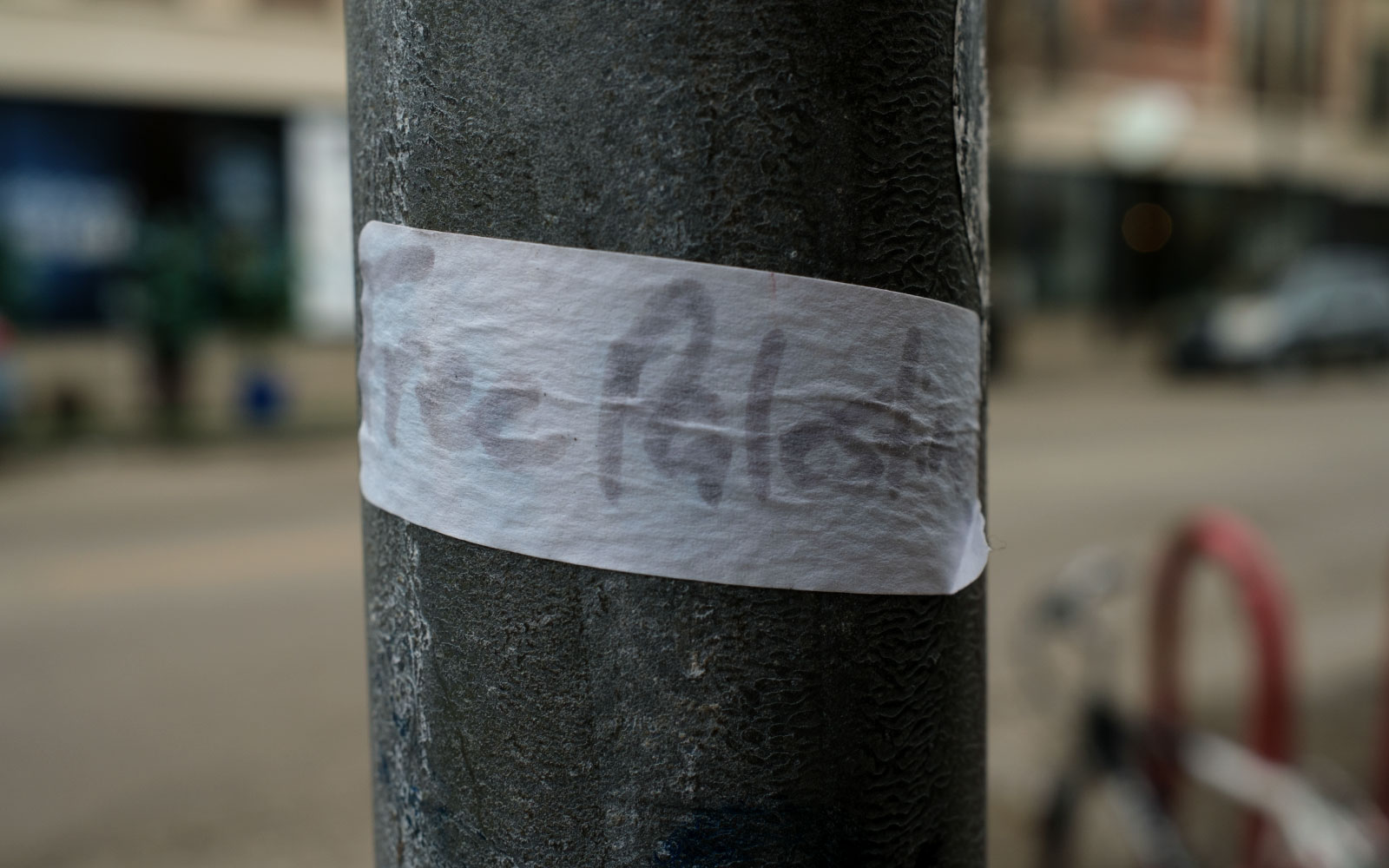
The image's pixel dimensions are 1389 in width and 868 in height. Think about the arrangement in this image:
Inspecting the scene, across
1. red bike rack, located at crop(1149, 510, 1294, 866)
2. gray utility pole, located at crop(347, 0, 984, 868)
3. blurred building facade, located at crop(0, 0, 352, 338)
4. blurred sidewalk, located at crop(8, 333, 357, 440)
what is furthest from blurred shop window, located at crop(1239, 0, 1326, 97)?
gray utility pole, located at crop(347, 0, 984, 868)

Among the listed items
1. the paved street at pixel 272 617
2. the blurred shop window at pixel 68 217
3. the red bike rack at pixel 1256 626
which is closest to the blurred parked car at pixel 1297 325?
the paved street at pixel 272 617

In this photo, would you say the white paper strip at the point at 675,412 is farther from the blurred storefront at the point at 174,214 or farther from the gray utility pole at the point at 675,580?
the blurred storefront at the point at 174,214

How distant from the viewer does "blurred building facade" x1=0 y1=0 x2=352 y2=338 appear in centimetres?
1473

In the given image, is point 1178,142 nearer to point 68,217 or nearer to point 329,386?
point 329,386

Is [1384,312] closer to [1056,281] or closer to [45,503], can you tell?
[1056,281]

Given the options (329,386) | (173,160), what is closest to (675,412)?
(329,386)

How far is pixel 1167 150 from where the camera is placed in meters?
25.2

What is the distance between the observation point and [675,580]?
0.83 m

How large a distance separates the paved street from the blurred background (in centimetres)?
2

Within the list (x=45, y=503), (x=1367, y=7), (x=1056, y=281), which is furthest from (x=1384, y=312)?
(x=45, y=503)

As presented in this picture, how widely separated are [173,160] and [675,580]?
16667 mm

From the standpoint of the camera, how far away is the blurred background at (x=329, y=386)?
4.69 metres

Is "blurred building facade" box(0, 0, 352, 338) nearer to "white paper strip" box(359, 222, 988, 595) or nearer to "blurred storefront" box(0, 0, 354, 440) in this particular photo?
"blurred storefront" box(0, 0, 354, 440)

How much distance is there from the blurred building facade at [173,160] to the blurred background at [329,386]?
4cm
